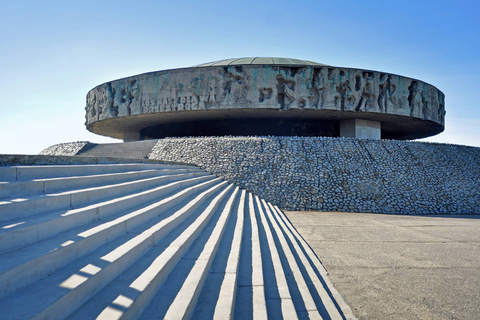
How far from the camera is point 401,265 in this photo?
538cm

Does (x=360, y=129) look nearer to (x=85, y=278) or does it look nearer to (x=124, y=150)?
(x=124, y=150)

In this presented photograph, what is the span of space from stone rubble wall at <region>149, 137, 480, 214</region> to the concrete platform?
2.67m

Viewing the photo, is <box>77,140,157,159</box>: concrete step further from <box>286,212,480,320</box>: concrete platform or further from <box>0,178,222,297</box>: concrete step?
<box>0,178,222,297</box>: concrete step

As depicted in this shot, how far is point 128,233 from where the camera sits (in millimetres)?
3557

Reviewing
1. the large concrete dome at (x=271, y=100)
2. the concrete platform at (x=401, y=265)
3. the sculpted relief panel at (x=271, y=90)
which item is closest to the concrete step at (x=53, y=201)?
the concrete platform at (x=401, y=265)

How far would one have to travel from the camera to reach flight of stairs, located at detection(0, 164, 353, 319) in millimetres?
2135

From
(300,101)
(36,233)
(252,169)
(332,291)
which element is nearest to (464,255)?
(332,291)

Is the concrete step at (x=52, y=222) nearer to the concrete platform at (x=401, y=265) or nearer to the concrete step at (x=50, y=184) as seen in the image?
the concrete step at (x=50, y=184)

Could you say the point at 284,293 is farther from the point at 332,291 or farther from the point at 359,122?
the point at 359,122

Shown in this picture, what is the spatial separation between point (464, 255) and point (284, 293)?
14.8 feet

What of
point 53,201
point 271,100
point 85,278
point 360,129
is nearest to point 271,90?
point 271,100

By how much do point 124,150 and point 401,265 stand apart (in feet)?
44.1

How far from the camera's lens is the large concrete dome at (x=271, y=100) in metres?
16.0

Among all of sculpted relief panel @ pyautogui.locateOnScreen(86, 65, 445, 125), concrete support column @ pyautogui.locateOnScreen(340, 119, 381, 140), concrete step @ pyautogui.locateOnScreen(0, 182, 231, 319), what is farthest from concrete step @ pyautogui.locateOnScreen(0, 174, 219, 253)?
concrete support column @ pyautogui.locateOnScreen(340, 119, 381, 140)
